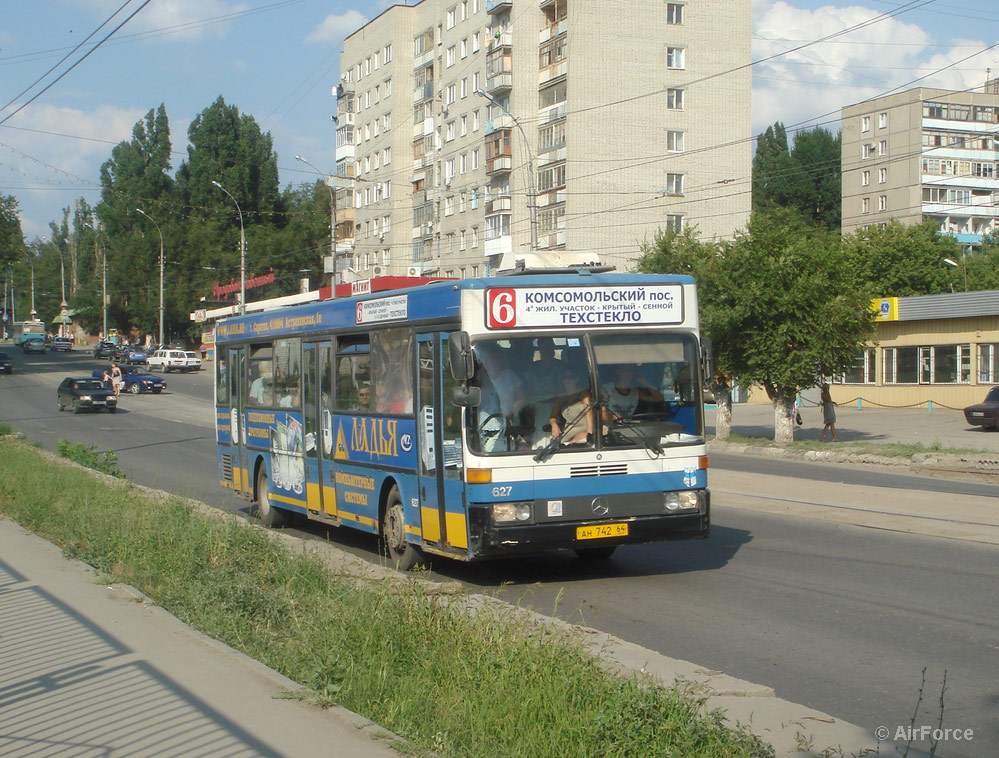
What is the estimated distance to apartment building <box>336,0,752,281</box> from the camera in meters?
58.2

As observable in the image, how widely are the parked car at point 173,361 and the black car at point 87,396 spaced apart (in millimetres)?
29592

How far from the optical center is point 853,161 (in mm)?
93500

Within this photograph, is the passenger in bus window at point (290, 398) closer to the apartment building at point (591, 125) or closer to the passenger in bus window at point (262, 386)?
the passenger in bus window at point (262, 386)

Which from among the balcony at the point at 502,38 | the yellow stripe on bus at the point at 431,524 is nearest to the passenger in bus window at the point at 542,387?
the yellow stripe on bus at the point at 431,524

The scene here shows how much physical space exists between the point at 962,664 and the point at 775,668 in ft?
3.82

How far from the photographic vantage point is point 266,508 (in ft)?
50.4

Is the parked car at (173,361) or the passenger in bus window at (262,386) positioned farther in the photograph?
the parked car at (173,361)

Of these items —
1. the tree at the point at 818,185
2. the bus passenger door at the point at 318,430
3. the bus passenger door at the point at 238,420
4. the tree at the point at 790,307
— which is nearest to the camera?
the bus passenger door at the point at 318,430

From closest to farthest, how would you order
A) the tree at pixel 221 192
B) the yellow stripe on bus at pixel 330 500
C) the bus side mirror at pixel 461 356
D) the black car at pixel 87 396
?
the bus side mirror at pixel 461 356 < the yellow stripe on bus at pixel 330 500 < the black car at pixel 87 396 < the tree at pixel 221 192

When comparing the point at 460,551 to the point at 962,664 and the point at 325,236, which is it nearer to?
the point at 962,664

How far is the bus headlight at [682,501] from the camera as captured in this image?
395 inches

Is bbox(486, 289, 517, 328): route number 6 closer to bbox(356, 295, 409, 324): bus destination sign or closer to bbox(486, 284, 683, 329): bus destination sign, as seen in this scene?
bbox(486, 284, 683, 329): bus destination sign

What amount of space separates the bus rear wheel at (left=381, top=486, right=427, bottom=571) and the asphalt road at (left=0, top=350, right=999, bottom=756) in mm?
314

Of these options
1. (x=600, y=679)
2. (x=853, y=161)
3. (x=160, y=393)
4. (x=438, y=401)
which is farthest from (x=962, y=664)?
(x=853, y=161)
